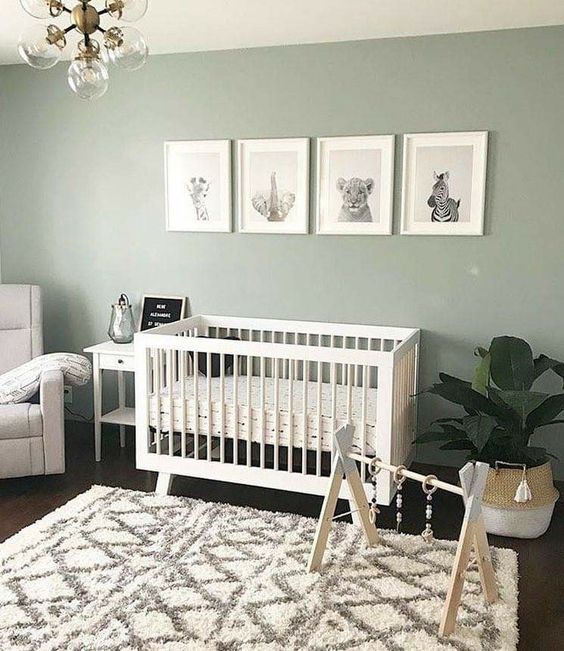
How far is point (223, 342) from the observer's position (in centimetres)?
348

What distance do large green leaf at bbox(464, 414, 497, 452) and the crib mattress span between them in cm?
41

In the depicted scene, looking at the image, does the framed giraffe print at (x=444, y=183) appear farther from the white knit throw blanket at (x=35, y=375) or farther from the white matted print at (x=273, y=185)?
the white knit throw blanket at (x=35, y=375)

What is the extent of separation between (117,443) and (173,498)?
109 centimetres

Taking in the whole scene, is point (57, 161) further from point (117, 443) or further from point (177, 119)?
point (117, 443)

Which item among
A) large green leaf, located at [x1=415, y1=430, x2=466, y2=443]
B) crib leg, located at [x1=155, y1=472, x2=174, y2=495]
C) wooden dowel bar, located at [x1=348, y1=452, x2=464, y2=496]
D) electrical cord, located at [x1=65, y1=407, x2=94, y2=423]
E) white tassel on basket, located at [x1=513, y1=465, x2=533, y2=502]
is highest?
wooden dowel bar, located at [x1=348, y1=452, x2=464, y2=496]

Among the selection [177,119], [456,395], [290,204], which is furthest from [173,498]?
[177,119]

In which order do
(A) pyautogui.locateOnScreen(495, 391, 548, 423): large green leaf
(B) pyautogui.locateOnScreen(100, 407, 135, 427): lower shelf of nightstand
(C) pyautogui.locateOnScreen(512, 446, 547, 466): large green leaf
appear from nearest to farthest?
(A) pyautogui.locateOnScreen(495, 391, 548, 423): large green leaf
(C) pyautogui.locateOnScreen(512, 446, 547, 466): large green leaf
(B) pyautogui.locateOnScreen(100, 407, 135, 427): lower shelf of nightstand

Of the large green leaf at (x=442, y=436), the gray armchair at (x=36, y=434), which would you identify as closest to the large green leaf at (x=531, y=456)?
the large green leaf at (x=442, y=436)

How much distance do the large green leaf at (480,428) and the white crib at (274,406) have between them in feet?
1.06

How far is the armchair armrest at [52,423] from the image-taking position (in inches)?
146

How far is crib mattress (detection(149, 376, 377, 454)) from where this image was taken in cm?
334

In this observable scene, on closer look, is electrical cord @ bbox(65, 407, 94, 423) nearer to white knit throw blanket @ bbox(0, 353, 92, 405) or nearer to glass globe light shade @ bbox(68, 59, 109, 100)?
white knit throw blanket @ bbox(0, 353, 92, 405)

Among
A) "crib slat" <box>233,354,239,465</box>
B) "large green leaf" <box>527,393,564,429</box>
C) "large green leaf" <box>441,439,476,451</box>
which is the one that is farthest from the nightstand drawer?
"large green leaf" <box>527,393,564,429</box>

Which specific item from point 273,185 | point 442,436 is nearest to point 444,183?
point 273,185
